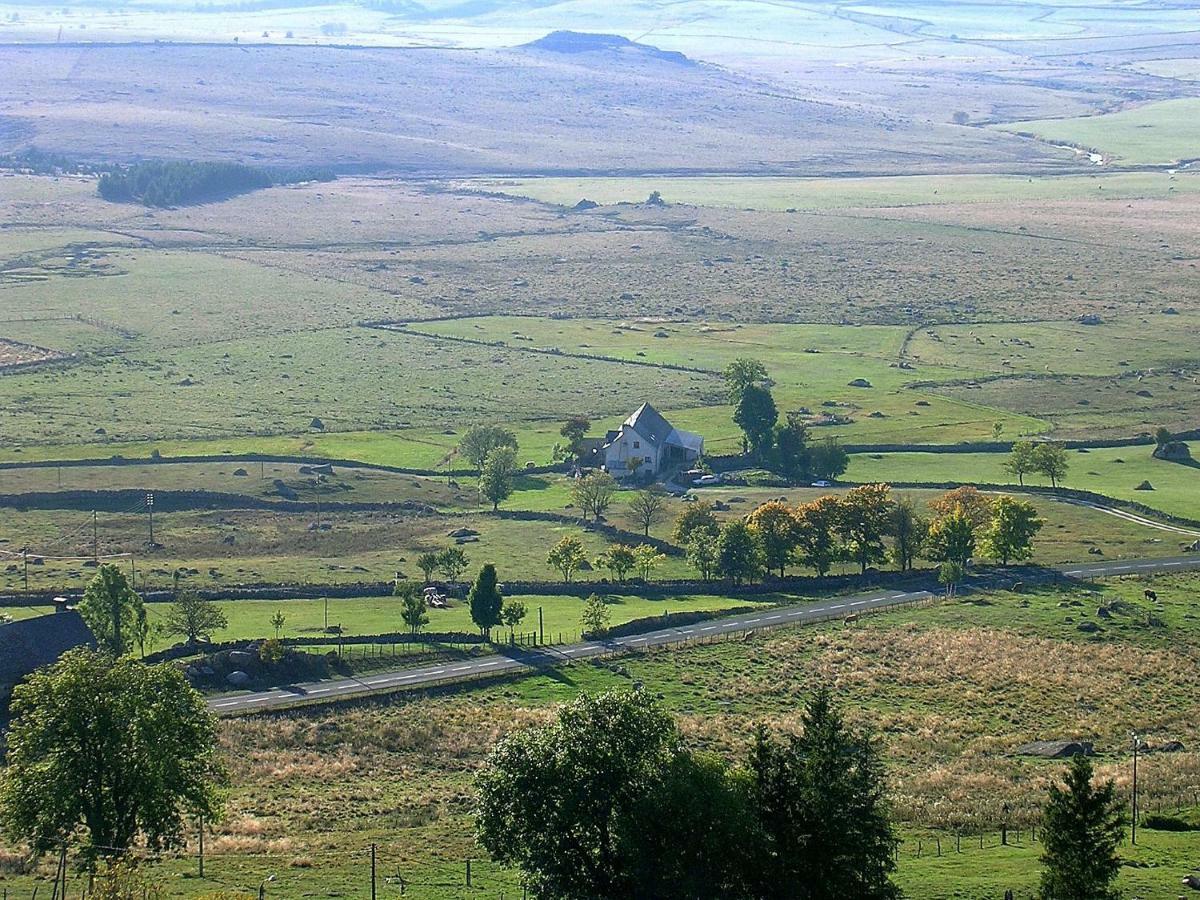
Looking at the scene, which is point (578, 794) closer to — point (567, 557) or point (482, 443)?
point (567, 557)

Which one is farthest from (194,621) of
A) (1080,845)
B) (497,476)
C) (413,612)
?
(1080,845)

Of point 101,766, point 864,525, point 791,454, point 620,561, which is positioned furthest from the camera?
point 791,454

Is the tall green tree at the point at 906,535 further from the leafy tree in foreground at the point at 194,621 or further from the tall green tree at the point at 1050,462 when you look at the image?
the leafy tree in foreground at the point at 194,621

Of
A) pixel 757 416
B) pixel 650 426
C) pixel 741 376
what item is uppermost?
pixel 741 376

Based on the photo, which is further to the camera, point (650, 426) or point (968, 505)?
point (650, 426)

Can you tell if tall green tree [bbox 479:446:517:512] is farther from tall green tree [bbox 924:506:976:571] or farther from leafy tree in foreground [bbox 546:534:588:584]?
tall green tree [bbox 924:506:976:571]

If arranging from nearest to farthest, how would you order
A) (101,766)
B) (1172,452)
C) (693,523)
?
(101,766) < (693,523) < (1172,452)

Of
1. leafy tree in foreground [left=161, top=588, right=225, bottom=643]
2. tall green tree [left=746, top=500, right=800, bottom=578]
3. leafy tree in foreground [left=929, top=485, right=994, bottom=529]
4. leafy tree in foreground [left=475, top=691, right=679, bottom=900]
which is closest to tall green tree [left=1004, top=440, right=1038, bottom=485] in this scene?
leafy tree in foreground [left=929, top=485, right=994, bottom=529]

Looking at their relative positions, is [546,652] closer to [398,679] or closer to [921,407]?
[398,679]
